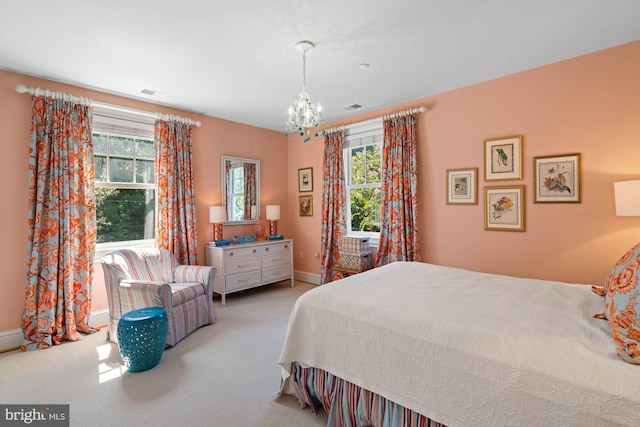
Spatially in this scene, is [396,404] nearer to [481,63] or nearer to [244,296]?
[481,63]

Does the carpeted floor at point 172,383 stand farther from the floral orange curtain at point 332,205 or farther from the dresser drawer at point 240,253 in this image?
the floral orange curtain at point 332,205

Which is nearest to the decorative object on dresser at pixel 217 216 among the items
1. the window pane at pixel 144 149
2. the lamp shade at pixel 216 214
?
the lamp shade at pixel 216 214

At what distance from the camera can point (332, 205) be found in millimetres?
4668

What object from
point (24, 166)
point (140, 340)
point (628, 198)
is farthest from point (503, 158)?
point (24, 166)

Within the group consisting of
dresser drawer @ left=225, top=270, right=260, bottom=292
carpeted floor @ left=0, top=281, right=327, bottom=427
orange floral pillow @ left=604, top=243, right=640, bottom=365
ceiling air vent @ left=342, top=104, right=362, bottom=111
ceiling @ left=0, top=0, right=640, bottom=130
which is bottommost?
carpeted floor @ left=0, top=281, right=327, bottom=427

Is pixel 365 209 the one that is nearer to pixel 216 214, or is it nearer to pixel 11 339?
pixel 216 214

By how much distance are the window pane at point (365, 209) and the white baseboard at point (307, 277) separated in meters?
1.06

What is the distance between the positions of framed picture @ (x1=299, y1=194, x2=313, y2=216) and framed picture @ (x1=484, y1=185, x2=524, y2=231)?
2.71 metres

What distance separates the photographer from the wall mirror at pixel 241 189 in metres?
4.64

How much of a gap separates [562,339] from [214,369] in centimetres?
238

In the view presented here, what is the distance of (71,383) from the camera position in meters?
2.28

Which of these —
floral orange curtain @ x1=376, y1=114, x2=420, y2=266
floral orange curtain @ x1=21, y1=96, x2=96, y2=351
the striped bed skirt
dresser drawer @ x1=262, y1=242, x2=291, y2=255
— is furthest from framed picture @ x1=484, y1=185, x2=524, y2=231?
floral orange curtain @ x1=21, y1=96, x2=96, y2=351

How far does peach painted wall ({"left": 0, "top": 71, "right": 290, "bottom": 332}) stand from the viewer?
2.88m

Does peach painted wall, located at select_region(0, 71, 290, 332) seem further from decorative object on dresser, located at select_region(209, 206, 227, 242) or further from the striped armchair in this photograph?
the striped armchair
